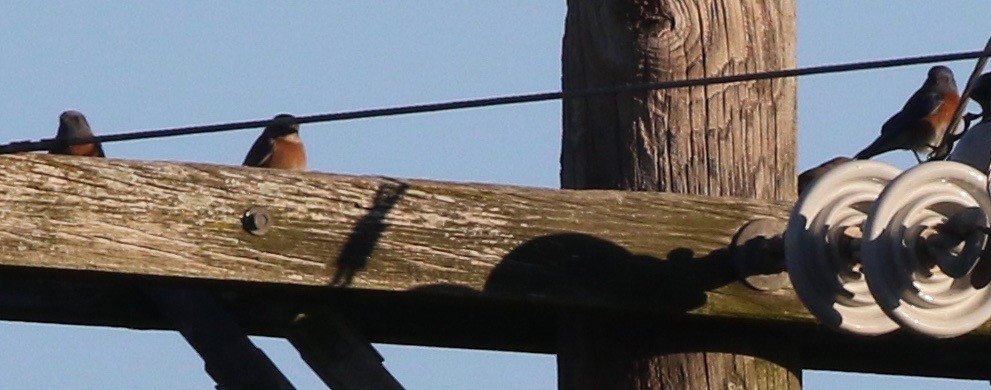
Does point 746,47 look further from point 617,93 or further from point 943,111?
point 943,111

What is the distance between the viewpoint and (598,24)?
3.49m

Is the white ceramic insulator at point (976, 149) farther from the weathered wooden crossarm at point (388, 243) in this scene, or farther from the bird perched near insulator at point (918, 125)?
the bird perched near insulator at point (918, 125)

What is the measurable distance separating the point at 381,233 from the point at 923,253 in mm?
932

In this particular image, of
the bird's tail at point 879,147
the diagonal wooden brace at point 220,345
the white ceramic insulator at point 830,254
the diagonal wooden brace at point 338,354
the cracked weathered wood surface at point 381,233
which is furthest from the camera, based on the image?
the bird's tail at point 879,147

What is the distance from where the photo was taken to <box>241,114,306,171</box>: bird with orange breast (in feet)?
25.3

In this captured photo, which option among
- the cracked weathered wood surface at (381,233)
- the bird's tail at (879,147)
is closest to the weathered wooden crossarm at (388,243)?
the cracked weathered wood surface at (381,233)

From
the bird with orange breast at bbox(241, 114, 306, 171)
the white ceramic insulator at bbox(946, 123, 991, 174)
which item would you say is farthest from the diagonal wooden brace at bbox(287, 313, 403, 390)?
the bird with orange breast at bbox(241, 114, 306, 171)

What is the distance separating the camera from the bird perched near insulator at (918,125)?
9859 mm

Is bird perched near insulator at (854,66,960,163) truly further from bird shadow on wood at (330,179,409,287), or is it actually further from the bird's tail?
bird shadow on wood at (330,179,409,287)

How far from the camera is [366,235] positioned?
3141mm

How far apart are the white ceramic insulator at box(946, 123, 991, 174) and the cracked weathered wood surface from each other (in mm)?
346

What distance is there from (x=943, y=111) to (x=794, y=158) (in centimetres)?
686

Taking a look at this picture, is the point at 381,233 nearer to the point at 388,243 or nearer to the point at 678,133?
the point at 388,243

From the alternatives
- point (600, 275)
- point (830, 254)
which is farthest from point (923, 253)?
point (600, 275)
